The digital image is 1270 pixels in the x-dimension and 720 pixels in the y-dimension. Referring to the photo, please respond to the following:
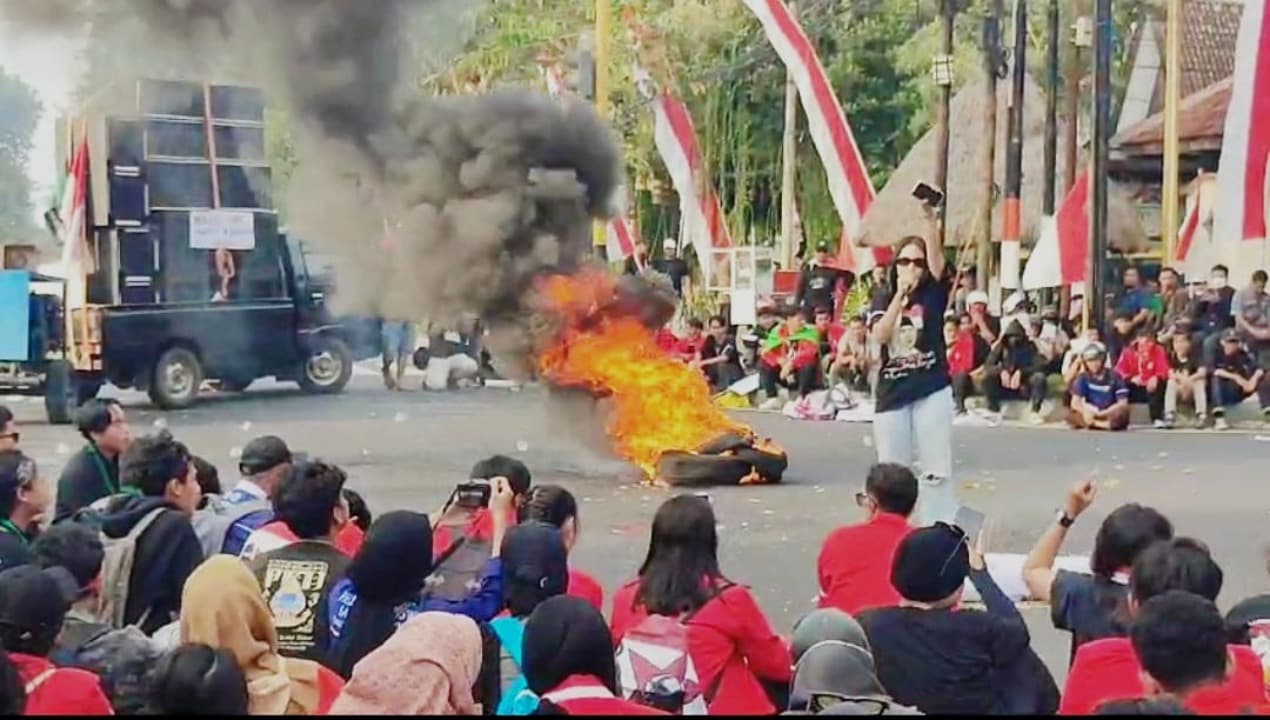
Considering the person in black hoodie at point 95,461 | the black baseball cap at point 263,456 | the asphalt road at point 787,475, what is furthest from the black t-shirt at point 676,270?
the black baseball cap at point 263,456

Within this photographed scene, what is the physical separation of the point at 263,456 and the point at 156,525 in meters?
1.09

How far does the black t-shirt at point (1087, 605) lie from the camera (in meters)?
4.81

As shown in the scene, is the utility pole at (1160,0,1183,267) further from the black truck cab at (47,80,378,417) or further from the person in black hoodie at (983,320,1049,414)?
the black truck cab at (47,80,378,417)

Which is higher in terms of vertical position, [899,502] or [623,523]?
[899,502]

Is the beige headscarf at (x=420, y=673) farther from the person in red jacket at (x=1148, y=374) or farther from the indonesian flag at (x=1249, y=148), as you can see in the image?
the person in red jacket at (x=1148, y=374)

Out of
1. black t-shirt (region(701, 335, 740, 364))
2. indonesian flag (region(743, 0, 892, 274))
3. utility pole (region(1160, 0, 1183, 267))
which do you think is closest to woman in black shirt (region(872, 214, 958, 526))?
indonesian flag (region(743, 0, 892, 274))

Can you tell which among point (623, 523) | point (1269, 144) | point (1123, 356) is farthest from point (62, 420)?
point (1269, 144)

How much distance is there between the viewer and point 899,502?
229 inches

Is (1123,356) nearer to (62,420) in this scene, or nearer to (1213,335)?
(1213,335)

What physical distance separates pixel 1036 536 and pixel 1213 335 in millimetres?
7957

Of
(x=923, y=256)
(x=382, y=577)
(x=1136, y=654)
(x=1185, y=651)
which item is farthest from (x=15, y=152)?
(x=1185, y=651)

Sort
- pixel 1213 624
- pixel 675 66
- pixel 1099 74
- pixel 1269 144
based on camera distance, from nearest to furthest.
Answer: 1. pixel 1213 624
2. pixel 1269 144
3. pixel 1099 74
4. pixel 675 66

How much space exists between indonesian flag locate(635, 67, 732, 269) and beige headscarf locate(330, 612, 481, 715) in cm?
1987

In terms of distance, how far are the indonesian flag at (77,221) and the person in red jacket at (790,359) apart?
24.9ft
